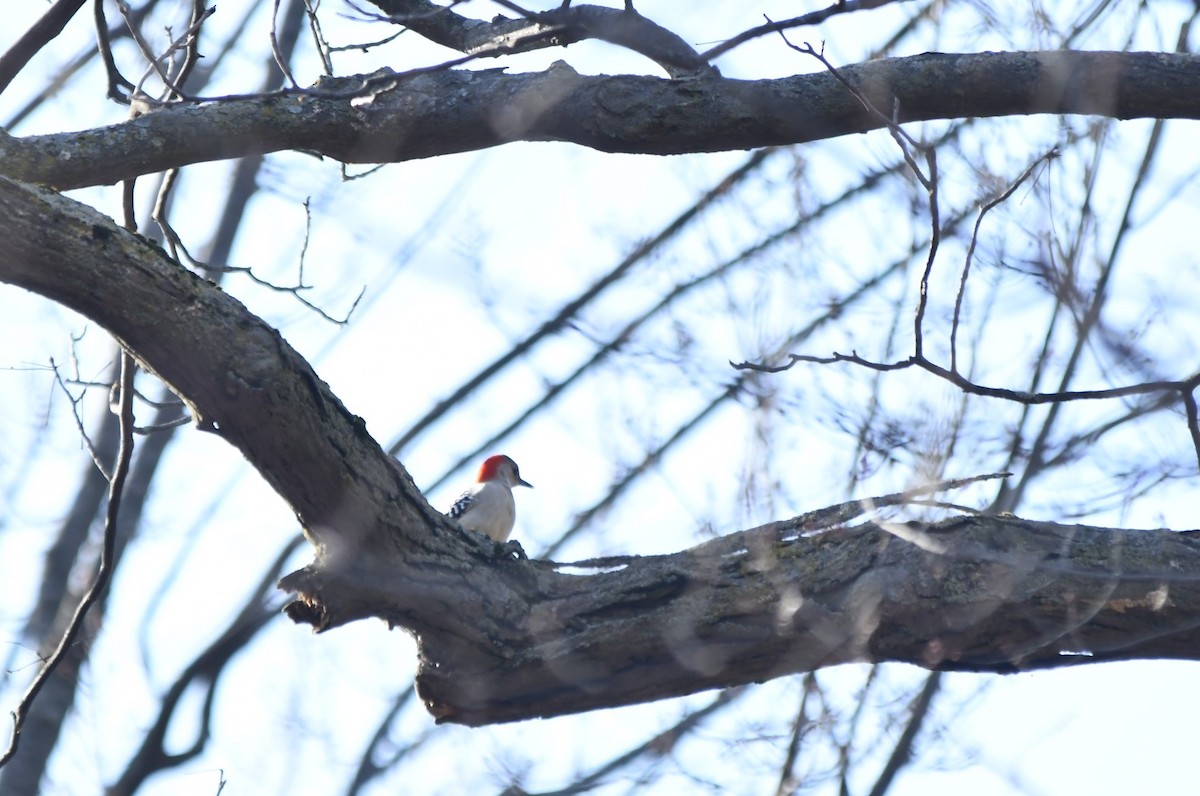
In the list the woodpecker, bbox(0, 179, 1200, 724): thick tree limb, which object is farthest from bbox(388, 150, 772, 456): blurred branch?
bbox(0, 179, 1200, 724): thick tree limb

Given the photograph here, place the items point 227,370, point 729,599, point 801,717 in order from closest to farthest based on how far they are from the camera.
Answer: point 227,370 → point 729,599 → point 801,717

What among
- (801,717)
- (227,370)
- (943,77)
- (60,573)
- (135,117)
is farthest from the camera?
(60,573)

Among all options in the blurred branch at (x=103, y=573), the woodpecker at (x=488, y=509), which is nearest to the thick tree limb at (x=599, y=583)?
the blurred branch at (x=103, y=573)

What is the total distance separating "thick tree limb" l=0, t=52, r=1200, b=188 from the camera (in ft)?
11.5

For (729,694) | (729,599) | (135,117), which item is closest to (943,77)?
(729,599)

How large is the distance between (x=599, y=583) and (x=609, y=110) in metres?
1.32

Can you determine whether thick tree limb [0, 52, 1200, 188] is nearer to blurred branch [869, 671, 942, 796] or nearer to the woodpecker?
blurred branch [869, 671, 942, 796]

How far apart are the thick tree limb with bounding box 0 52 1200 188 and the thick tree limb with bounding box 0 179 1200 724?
Result: 2.92 feet

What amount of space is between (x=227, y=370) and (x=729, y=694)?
403 centimetres

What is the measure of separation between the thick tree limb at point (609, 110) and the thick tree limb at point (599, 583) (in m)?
0.89

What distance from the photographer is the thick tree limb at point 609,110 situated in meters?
3.49

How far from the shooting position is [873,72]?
356 centimetres

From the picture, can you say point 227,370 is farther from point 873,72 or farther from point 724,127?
point 873,72

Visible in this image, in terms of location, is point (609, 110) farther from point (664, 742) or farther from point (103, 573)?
point (664, 742)
